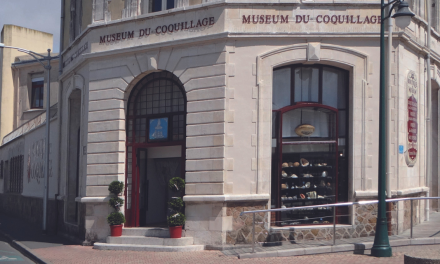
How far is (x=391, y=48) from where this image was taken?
48.1 ft

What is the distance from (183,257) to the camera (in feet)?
44.3

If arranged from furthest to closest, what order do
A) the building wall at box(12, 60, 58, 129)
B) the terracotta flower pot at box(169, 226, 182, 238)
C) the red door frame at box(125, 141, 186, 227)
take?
the building wall at box(12, 60, 58, 129), the red door frame at box(125, 141, 186, 227), the terracotta flower pot at box(169, 226, 182, 238)

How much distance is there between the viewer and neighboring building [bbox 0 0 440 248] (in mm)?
14578

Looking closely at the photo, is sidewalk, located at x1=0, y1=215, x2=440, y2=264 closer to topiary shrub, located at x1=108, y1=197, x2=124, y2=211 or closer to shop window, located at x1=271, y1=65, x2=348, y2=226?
topiary shrub, located at x1=108, y1=197, x2=124, y2=211

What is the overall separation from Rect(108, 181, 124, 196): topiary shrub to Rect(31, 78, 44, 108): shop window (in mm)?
25183

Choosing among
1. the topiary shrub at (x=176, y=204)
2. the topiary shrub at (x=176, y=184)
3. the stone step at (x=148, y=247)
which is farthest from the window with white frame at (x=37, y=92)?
the topiary shrub at (x=176, y=204)

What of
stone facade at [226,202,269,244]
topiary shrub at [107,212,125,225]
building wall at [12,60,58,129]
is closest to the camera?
stone facade at [226,202,269,244]

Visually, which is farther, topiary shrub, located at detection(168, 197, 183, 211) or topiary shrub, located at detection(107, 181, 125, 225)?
topiary shrub, located at detection(107, 181, 125, 225)

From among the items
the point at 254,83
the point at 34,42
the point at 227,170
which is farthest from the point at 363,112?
the point at 34,42

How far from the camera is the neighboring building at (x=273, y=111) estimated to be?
47.8ft

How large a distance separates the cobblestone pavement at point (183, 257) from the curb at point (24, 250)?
19cm

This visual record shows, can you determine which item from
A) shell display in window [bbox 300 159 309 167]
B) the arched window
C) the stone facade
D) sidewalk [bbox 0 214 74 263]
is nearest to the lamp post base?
the stone facade

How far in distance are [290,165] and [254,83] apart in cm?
241

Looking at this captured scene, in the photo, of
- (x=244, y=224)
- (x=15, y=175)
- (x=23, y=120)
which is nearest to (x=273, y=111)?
(x=244, y=224)
